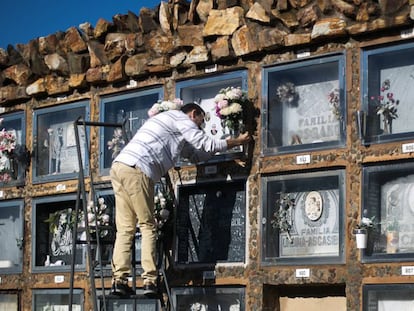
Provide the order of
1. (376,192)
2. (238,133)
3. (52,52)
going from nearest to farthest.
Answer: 1. (376,192)
2. (238,133)
3. (52,52)

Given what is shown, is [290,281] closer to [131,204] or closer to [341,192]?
[341,192]

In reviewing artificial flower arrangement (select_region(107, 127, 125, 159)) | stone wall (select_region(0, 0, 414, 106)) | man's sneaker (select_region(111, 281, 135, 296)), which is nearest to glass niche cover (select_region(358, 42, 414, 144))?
stone wall (select_region(0, 0, 414, 106))

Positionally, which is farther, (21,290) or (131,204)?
(21,290)

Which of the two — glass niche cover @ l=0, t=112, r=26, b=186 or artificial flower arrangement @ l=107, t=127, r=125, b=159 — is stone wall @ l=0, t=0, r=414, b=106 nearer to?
glass niche cover @ l=0, t=112, r=26, b=186

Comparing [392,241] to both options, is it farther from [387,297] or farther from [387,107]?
[387,107]

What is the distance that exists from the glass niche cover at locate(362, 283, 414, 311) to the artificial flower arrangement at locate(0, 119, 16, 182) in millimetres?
3466

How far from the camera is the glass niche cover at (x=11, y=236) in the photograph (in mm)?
9040

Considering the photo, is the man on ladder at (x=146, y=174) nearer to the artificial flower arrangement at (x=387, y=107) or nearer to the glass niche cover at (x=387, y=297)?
the artificial flower arrangement at (x=387, y=107)

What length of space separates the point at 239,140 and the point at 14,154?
242 centimetres

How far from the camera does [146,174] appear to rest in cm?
726

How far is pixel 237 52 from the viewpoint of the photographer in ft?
25.1

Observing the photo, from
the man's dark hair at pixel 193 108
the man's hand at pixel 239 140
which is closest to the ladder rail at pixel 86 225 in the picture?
the man's dark hair at pixel 193 108

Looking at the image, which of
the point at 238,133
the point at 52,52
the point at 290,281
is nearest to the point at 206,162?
the point at 238,133

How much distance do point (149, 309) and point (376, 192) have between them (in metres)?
2.06
